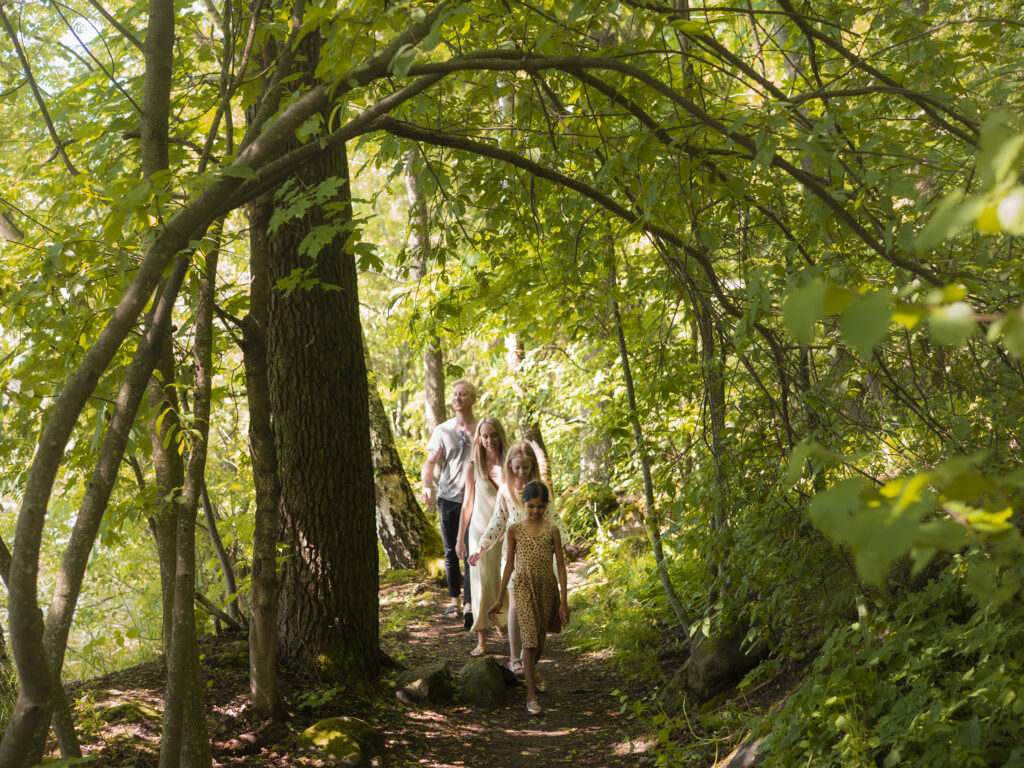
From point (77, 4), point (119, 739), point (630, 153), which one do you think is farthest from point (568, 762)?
point (77, 4)

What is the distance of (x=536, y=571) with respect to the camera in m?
6.15

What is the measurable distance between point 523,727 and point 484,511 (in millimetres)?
2067

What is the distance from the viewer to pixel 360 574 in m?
5.59

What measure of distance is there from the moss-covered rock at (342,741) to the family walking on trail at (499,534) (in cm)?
148

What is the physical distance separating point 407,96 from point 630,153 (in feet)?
3.30

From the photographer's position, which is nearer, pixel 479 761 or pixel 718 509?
pixel 718 509

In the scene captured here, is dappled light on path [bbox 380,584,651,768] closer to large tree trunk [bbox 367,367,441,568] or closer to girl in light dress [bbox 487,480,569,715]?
girl in light dress [bbox 487,480,569,715]

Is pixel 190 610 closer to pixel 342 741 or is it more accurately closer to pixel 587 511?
pixel 342 741

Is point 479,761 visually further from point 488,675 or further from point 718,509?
point 718,509

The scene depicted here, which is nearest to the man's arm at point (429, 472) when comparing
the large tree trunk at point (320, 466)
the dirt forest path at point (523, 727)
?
the dirt forest path at point (523, 727)

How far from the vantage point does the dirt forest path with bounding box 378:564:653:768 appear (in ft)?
16.1

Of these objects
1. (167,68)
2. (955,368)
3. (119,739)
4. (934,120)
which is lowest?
(119,739)

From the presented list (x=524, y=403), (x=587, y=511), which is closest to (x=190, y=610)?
(x=587, y=511)

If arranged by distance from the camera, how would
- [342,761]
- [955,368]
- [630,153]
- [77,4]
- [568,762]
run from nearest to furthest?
[630,153]
[955,368]
[342,761]
[568,762]
[77,4]
